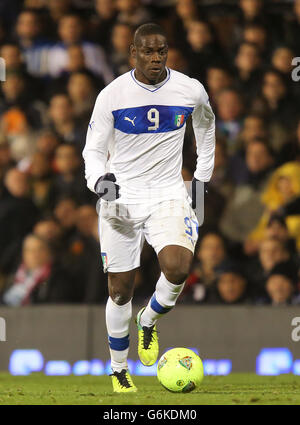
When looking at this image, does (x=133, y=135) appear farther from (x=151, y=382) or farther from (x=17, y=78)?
(x=17, y=78)

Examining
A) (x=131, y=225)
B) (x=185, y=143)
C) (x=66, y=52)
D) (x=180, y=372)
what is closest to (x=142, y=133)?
(x=131, y=225)

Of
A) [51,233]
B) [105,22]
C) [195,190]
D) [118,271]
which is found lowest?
[51,233]

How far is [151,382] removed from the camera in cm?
833

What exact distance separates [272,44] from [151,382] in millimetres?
4733

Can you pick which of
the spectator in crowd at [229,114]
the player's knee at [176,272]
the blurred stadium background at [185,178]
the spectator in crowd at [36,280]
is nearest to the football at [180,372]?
the player's knee at [176,272]

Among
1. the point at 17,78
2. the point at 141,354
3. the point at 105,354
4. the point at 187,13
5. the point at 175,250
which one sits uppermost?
the point at 187,13

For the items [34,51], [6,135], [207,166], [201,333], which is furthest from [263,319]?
[34,51]

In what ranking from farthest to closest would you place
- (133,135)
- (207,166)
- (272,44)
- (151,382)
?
(272,44) → (151,382) → (207,166) → (133,135)

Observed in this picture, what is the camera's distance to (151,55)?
6863 mm

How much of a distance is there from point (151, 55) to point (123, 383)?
2417mm

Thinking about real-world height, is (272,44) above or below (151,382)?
above

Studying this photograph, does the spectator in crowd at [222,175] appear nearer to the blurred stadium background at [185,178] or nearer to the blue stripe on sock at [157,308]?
the blurred stadium background at [185,178]

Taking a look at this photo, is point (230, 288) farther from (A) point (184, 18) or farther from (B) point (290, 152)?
(A) point (184, 18)

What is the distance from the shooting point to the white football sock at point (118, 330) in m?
7.18
